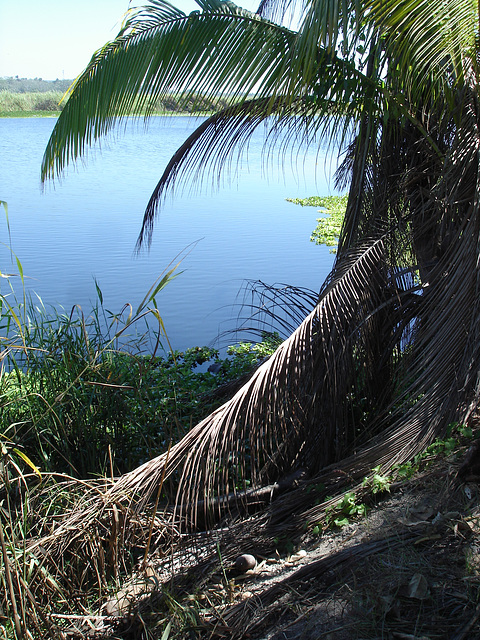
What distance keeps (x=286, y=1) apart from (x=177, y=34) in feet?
6.80

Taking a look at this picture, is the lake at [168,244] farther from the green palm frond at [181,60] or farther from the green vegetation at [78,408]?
the green vegetation at [78,408]

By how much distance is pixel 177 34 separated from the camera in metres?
3.04

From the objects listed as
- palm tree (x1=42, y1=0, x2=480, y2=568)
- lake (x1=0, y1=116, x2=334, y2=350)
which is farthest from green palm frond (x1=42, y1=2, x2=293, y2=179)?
lake (x1=0, y1=116, x2=334, y2=350)

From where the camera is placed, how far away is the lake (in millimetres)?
7809

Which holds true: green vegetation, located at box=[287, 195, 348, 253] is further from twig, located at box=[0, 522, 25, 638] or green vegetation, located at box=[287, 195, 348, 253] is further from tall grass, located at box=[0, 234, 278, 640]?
twig, located at box=[0, 522, 25, 638]

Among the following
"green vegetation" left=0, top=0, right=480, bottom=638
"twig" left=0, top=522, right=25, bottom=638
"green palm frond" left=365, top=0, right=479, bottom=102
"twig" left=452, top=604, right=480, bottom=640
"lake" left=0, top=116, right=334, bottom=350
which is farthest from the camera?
"lake" left=0, top=116, right=334, bottom=350

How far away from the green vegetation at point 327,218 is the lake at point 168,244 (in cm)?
26

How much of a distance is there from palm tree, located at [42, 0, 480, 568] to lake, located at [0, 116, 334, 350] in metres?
0.38

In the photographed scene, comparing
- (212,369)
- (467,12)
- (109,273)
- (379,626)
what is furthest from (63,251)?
(379,626)

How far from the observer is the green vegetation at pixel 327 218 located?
36.6 feet

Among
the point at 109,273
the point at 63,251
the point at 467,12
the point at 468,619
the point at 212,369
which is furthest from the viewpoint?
the point at 63,251

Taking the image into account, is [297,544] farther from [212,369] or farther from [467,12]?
[212,369]

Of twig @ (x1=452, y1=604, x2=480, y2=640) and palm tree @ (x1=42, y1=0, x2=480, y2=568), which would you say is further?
palm tree @ (x1=42, y1=0, x2=480, y2=568)

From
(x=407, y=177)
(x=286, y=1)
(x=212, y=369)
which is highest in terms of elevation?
(x=286, y=1)
